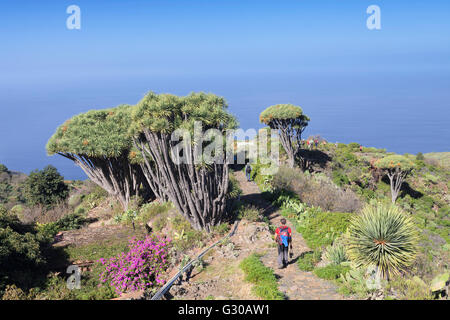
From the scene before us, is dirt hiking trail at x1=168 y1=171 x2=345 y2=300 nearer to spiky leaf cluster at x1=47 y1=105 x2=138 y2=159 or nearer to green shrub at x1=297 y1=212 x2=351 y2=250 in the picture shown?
green shrub at x1=297 y1=212 x2=351 y2=250

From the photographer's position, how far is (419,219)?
76.5 feet

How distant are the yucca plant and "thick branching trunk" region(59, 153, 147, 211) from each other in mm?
12383

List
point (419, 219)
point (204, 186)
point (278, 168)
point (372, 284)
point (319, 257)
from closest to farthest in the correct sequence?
point (372, 284)
point (319, 257)
point (204, 186)
point (278, 168)
point (419, 219)

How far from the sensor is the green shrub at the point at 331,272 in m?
8.77

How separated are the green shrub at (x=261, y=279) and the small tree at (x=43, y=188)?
53.2 ft

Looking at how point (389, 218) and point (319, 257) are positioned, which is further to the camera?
point (319, 257)

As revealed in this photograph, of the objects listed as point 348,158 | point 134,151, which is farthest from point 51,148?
point 348,158

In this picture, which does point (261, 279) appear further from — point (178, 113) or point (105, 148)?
point (105, 148)

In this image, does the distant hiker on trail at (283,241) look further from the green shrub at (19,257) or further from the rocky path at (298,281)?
the green shrub at (19,257)

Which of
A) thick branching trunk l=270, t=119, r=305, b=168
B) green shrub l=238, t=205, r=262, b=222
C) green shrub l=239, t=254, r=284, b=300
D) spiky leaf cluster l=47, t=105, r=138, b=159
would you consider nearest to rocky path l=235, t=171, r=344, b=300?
green shrub l=239, t=254, r=284, b=300

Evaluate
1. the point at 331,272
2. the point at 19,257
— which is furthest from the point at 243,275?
the point at 19,257

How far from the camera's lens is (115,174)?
57.6 ft

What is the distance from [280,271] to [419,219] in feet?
61.3
